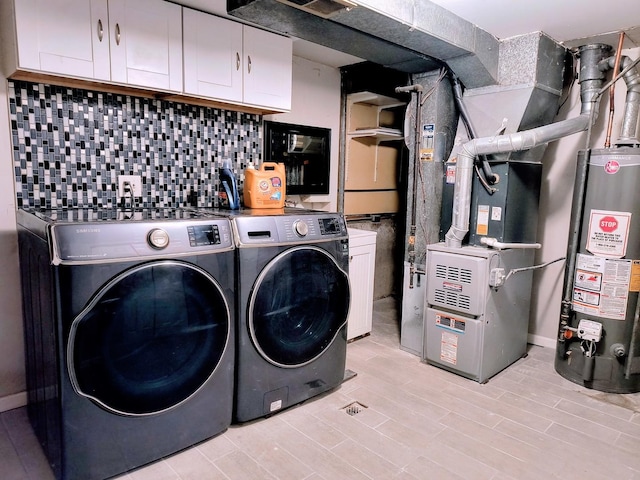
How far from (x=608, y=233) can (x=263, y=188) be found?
2.14 m

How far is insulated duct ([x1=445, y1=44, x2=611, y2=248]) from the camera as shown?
8.23 ft

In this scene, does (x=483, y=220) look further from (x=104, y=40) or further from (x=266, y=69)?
(x=104, y=40)

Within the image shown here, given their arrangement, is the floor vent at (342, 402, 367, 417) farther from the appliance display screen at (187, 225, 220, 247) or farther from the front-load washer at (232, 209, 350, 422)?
the appliance display screen at (187, 225, 220, 247)

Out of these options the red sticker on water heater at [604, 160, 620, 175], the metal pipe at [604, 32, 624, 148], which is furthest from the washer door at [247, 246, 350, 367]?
the metal pipe at [604, 32, 624, 148]

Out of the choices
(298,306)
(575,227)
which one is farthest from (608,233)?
(298,306)

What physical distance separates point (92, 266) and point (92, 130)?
3.69ft

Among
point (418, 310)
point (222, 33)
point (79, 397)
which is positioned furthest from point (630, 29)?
point (79, 397)

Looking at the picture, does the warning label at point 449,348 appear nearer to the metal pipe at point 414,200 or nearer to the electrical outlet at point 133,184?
the metal pipe at point 414,200

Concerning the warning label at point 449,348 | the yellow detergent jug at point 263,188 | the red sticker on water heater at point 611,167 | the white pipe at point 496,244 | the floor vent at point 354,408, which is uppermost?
the red sticker on water heater at point 611,167

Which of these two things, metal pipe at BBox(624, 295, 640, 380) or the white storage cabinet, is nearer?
metal pipe at BBox(624, 295, 640, 380)

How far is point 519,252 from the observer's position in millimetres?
2805

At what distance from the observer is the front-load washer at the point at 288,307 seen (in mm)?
1995

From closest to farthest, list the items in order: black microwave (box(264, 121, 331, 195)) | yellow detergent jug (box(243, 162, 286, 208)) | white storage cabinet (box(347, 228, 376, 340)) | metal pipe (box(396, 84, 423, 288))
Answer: yellow detergent jug (box(243, 162, 286, 208)) < metal pipe (box(396, 84, 423, 288)) < white storage cabinet (box(347, 228, 376, 340)) < black microwave (box(264, 121, 331, 195))

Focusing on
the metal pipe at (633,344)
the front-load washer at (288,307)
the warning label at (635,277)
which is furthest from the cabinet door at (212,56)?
the metal pipe at (633,344)
